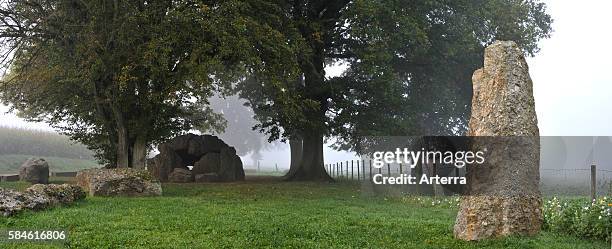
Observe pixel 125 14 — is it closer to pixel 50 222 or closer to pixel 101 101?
pixel 101 101

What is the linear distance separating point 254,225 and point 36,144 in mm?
56666

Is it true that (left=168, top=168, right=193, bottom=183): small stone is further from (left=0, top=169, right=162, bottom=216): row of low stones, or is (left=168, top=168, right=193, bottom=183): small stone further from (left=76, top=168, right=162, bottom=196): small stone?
(left=76, top=168, right=162, bottom=196): small stone

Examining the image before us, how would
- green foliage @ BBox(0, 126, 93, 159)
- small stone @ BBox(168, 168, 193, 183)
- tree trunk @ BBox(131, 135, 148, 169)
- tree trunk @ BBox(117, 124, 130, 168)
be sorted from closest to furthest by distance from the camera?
1. tree trunk @ BBox(117, 124, 130, 168)
2. tree trunk @ BBox(131, 135, 148, 169)
3. small stone @ BBox(168, 168, 193, 183)
4. green foliage @ BBox(0, 126, 93, 159)

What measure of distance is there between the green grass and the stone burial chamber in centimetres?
2086

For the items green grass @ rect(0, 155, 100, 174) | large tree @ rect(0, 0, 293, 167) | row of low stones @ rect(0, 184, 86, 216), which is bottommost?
row of low stones @ rect(0, 184, 86, 216)

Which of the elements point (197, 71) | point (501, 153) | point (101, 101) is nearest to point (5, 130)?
point (101, 101)

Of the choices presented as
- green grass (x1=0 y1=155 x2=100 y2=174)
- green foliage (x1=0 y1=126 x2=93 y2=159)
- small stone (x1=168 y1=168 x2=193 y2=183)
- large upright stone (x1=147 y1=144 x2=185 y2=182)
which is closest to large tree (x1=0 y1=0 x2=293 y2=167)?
small stone (x1=168 y1=168 x2=193 y2=183)

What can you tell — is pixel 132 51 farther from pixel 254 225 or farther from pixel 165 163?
pixel 254 225

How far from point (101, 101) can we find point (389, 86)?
50.1ft

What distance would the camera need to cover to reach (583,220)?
44.4ft

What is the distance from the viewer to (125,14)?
27031 mm

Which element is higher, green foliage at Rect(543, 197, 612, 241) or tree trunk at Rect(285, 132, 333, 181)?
tree trunk at Rect(285, 132, 333, 181)

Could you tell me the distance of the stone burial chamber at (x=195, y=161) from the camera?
38.1 meters

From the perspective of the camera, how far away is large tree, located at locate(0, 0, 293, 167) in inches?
1038
